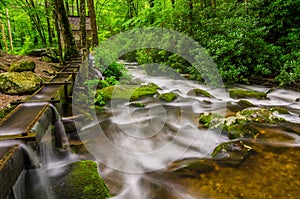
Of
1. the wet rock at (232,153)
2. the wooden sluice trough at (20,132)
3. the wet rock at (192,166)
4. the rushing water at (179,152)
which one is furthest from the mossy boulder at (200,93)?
the wooden sluice trough at (20,132)

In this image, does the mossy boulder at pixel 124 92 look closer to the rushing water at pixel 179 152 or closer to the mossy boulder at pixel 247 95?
the rushing water at pixel 179 152

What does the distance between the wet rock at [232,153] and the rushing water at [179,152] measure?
0.53 ft

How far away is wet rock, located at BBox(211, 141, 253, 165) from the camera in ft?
16.7

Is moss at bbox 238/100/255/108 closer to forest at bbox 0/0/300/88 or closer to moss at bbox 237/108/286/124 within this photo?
moss at bbox 237/108/286/124

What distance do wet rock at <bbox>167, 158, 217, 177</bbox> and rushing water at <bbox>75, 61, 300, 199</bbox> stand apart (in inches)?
1.9

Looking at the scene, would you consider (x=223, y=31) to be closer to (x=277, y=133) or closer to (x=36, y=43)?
(x=277, y=133)

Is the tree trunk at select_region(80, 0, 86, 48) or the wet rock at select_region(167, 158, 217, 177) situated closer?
the wet rock at select_region(167, 158, 217, 177)

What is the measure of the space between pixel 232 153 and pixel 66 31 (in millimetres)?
11692

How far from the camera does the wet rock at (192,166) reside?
4.87m

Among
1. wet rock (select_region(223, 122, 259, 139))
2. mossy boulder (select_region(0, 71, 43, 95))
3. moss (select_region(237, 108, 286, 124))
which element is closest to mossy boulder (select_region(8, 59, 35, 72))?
mossy boulder (select_region(0, 71, 43, 95))

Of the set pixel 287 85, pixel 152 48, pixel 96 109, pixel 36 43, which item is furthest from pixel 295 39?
pixel 36 43

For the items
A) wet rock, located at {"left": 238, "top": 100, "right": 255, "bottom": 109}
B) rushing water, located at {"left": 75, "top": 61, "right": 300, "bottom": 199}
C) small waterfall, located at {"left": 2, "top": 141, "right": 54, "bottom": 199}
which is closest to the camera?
small waterfall, located at {"left": 2, "top": 141, "right": 54, "bottom": 199}

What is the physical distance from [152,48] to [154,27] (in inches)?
89.6

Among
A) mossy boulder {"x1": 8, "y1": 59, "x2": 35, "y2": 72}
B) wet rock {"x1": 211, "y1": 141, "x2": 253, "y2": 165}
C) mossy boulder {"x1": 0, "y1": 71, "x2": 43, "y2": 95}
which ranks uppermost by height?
mossy boulder {"x1": 8, "y1": 59, "x2": 35, "y2": 72}
